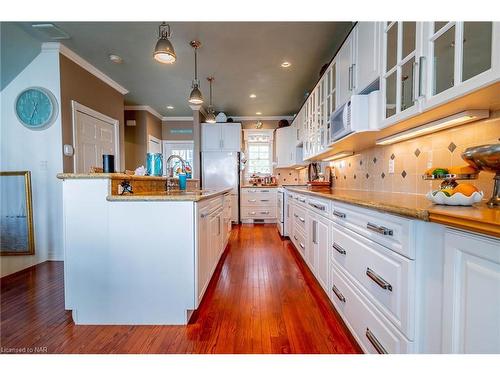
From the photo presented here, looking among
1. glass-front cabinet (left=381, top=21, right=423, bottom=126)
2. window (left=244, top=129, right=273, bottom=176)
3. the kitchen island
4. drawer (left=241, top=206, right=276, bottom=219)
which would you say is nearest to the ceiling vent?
the kitchen island

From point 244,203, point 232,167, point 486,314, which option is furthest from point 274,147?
point 486,314

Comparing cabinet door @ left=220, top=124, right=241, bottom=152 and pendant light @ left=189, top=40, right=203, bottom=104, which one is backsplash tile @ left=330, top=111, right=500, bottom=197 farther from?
cabinet door @ left=220, top=124, right=241, bottom=152

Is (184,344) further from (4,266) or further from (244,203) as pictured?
(244,203)

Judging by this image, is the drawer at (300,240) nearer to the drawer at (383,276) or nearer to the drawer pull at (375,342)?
the drawer at (383,276)

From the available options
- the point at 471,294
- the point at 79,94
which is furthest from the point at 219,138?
the point at 471,294

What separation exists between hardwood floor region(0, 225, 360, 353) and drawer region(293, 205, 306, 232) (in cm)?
55

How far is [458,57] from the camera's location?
3.28ft

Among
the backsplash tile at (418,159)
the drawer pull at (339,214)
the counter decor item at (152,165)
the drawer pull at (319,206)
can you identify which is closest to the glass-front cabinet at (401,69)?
the backsplash tile at (418,159)

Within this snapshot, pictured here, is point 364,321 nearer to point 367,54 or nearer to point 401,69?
point 401,69

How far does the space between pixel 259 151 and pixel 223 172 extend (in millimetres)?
1227

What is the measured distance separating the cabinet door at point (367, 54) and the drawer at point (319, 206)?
926 millimetres

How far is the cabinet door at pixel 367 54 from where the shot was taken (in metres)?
1.61

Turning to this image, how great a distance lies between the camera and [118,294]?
1.63 metres

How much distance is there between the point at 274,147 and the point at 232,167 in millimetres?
1299
